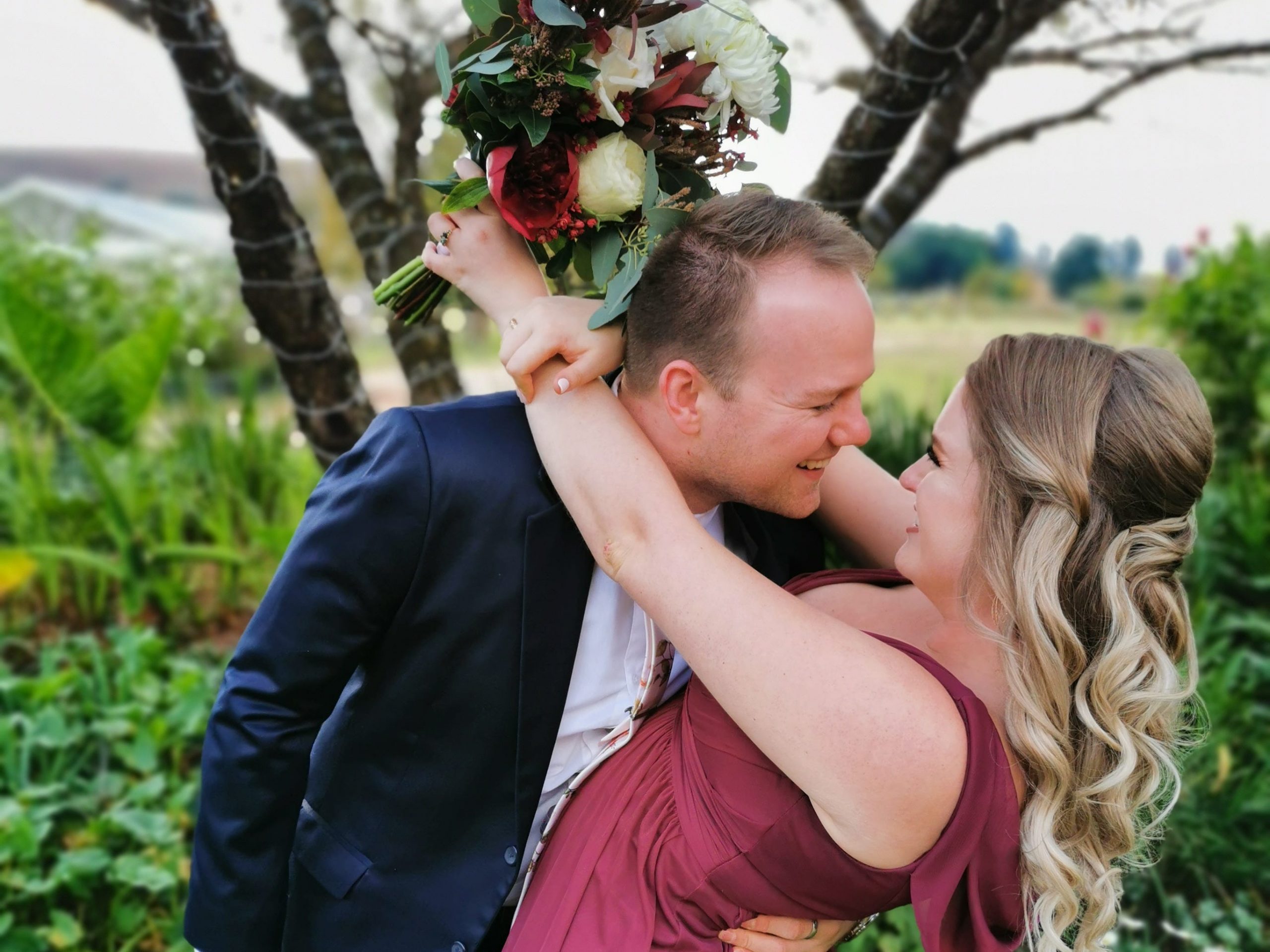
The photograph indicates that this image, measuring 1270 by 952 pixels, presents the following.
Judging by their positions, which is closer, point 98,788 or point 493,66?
point 493,66

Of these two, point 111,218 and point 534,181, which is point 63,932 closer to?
point 534,181

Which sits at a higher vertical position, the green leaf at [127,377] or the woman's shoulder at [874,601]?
the woman's shoulder at [874,601]

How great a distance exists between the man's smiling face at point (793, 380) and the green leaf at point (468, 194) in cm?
54

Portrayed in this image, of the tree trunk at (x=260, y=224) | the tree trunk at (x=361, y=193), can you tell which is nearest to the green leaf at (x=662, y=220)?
the tree trunk at (x=260, y=224)

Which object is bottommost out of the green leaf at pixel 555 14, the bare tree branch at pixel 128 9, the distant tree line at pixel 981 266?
the distant tree line at pixel 981 266

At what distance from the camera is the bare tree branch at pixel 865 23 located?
160 inches

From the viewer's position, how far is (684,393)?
6.36ft

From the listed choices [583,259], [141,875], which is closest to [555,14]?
[583,259]

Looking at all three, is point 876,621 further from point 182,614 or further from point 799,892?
point 182,614

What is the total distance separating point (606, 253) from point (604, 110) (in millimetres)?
260

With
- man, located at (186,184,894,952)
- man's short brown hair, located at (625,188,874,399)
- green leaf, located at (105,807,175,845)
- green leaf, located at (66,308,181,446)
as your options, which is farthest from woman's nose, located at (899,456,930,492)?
green leaf, located at (66,308,181,446)

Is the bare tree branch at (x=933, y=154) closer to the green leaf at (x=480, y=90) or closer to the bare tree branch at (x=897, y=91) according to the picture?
the bare tree branch at (x=897, y=91)

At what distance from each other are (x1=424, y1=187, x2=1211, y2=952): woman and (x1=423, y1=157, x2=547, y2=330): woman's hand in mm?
39

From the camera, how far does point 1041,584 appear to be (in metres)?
1.71
